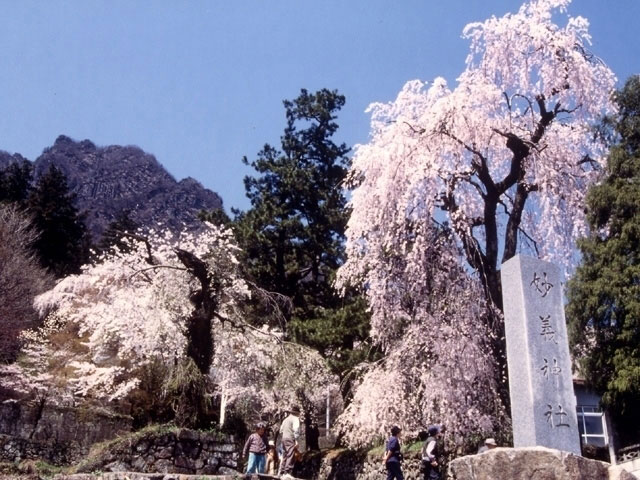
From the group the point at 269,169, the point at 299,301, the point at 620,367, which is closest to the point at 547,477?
the point at 620,367

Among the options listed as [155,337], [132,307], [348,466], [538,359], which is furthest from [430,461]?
[132,307]

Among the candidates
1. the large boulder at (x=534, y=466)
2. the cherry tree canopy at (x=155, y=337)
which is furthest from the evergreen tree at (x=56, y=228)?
the large boulder at (x=534, y=466)

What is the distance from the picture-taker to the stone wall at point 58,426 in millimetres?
19641

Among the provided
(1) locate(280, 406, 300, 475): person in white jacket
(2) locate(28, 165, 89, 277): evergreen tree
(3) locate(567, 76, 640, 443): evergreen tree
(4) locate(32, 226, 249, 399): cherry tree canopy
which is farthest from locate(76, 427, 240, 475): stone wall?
(2) locate(28, 165, 89, 277): evergreen tree

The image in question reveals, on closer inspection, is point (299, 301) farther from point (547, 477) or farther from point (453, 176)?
point (547, 477)

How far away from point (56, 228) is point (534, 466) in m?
33.7

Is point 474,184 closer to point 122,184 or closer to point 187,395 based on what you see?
point 187,395

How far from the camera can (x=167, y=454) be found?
42.6 ft

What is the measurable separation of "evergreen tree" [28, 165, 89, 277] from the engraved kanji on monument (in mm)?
28236

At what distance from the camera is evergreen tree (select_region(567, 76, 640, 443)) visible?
16.8m

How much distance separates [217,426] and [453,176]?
7616 mm

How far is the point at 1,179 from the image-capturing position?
3844 cm

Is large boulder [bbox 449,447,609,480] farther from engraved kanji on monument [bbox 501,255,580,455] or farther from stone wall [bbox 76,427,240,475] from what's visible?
stone wall [bbox 76,427,240,475]

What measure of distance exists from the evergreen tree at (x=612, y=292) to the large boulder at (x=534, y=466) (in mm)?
10228
